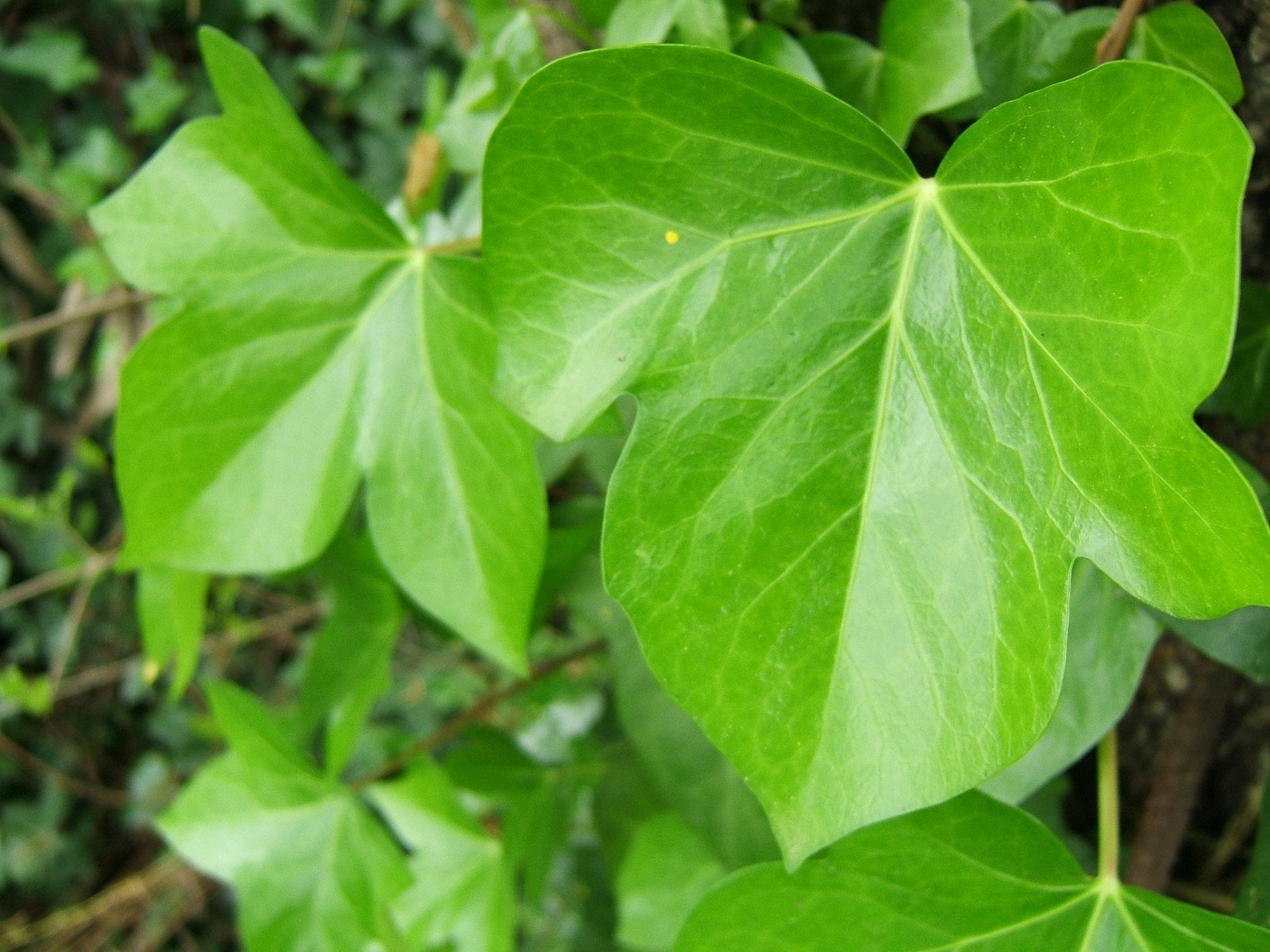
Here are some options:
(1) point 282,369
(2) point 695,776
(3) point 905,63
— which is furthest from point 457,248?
(2) point 695,776

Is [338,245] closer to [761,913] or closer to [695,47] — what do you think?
[695,47]

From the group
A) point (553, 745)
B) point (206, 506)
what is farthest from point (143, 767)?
point (206, 506)

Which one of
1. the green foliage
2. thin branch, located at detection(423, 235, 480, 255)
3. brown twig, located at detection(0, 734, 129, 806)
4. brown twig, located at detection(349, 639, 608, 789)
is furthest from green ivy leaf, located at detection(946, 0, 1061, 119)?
brown twig, located at detection(0, 734, 129, 806)

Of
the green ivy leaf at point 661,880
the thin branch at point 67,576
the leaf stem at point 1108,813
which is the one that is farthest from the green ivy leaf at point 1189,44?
the thin branch at point 67,576

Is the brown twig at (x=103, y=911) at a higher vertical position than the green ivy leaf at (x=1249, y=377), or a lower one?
lower

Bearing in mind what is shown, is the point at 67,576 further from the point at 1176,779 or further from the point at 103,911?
the point at 1176,779

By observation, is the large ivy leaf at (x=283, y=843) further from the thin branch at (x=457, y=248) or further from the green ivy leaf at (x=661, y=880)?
the thin branch at (x=457, y=248)
